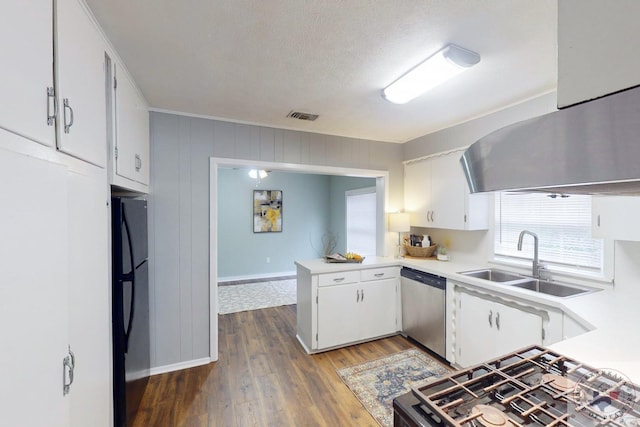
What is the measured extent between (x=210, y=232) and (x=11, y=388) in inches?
82.8

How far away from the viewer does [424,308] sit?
291cm

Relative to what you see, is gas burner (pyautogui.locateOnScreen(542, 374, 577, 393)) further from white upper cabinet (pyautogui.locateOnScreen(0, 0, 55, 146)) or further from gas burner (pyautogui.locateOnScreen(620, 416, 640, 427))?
white upper cabinet (pyautogui.locateOnScreen(0, 0, 55, 146))

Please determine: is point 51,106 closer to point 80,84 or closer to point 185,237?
point 80,84

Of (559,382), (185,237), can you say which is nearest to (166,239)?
(185,237)

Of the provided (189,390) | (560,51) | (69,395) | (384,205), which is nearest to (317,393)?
(189,390)

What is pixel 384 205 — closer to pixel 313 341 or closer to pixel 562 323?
pixel 313 341

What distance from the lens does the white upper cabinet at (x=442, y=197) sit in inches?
113

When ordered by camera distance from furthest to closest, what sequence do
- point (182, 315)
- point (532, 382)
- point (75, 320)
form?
point (182, 315)
point (75, 320)
point (532, 382)

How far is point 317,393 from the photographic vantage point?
2283 mm

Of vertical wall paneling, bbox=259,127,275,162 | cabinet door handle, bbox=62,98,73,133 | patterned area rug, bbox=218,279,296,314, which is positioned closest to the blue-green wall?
patterned area rug, bbox=218,279,296,314

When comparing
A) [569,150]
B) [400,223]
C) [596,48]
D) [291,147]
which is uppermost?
[291,147]

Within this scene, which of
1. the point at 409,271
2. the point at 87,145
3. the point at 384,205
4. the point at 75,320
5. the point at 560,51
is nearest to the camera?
the point at 560,51

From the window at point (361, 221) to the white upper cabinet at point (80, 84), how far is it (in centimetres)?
A: 418

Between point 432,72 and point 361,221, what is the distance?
3.90 meters
